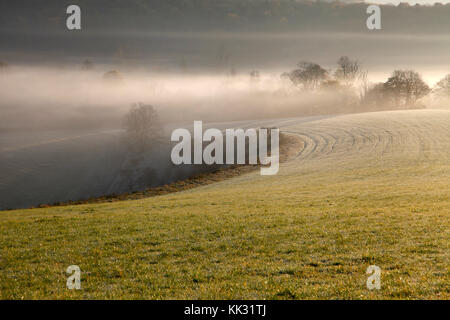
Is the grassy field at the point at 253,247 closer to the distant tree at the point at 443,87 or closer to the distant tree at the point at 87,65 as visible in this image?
the distant tree at the point at 443,87

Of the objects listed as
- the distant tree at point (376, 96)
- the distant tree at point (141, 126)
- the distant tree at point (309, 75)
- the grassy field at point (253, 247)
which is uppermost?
the distant tree at point (309, 75)

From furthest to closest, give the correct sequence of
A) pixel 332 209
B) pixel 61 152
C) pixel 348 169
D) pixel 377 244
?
1. pixel 61 152
2. pixel 348 169
3. pixel 332 209
4. pixel 377 244

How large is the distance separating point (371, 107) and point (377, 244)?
129 meters

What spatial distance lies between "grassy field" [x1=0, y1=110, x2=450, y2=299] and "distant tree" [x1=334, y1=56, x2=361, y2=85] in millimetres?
124295

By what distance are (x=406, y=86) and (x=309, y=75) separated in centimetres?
3856

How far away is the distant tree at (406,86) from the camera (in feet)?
399

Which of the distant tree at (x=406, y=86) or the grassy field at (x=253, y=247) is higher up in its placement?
the distant tree at (x=406, y=86)

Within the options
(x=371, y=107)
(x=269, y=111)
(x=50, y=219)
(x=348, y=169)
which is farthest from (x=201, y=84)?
(x=50, y=219)

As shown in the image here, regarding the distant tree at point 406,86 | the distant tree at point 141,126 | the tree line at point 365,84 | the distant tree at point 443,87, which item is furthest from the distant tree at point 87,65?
the distant tree at point 443,87

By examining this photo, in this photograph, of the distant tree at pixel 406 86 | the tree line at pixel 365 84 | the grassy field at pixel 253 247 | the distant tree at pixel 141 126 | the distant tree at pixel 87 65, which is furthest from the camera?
the distant tree at pixel 87 65

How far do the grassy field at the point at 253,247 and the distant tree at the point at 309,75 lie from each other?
121 meters

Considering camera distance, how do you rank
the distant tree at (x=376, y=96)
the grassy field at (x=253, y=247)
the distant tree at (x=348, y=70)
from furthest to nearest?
the distant tree at (x=348, y=70)
the distant tree at (x=376, y=96)
the grassy field at (x=253, y=247)

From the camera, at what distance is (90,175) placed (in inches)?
2891

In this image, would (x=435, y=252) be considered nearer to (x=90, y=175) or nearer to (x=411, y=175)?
(x=411, y=175)
